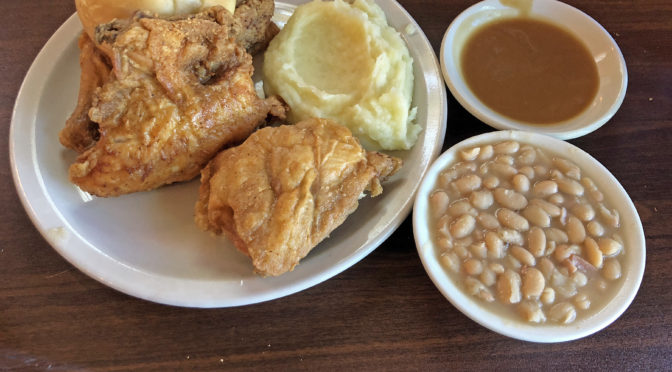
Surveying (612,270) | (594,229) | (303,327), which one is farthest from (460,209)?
(303,327)

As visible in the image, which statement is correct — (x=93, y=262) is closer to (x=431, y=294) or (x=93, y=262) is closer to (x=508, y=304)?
(x=431, y=294)

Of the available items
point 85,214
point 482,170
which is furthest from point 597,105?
point 85,214

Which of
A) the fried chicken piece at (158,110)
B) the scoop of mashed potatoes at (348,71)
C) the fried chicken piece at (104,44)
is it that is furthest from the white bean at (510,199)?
the fried chicken piece at (104,44)

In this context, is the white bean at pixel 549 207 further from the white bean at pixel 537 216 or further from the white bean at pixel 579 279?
the white bean at pixel 579 279

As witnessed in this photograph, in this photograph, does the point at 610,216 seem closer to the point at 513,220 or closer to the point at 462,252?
the point at 513,220

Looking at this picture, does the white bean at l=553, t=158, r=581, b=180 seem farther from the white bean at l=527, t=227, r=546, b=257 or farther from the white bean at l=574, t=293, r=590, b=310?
the white bean at l=574, t=293, r=590, b=310

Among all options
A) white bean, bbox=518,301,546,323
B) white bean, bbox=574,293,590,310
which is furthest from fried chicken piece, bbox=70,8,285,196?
white bean, bbox=574,293,590,310

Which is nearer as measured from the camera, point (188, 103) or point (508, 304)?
point (508, 304)
